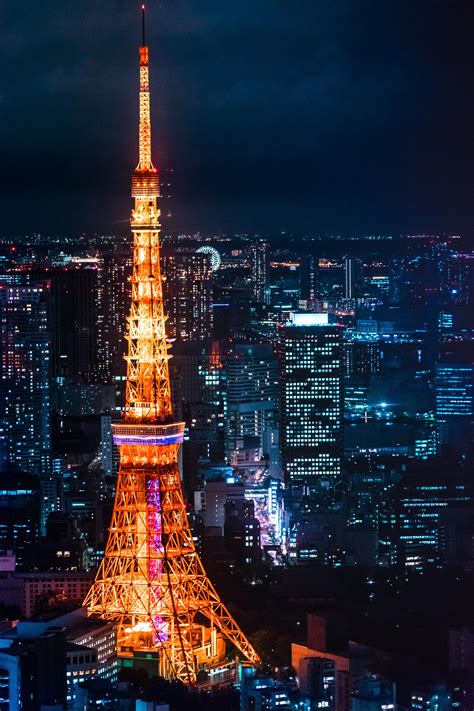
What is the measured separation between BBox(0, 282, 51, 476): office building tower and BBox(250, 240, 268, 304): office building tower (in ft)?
5.89

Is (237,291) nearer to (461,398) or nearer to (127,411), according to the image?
(461,398)

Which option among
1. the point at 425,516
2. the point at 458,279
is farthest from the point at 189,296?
the point at 425,516

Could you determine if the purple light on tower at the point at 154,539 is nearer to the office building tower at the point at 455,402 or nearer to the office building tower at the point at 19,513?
the office building tower at the point at 19,513

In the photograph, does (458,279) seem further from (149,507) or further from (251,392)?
(149,507)

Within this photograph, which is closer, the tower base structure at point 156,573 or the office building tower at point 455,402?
the tower base structure at point 156,573

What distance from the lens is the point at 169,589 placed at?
12.1 m

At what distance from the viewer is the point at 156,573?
1223 cm

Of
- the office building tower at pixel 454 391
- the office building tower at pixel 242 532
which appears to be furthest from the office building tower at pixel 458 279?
the office building tower at pixel 242 532

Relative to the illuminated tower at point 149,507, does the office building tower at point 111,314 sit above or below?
above

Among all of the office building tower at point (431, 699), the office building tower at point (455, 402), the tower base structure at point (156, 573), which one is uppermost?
the office building tower at point (455, 402)

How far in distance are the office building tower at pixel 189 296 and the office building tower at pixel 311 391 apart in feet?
3.23

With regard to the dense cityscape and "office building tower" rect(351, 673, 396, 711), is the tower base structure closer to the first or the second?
the dense cityscape

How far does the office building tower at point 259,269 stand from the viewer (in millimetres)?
15775

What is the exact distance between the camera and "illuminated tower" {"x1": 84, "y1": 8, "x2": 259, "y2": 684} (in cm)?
1202
